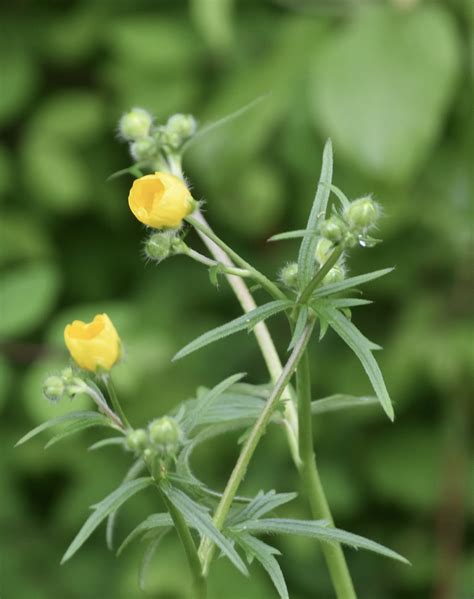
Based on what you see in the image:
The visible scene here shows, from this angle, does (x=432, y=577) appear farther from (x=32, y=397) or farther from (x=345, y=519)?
(x=32, y=397)

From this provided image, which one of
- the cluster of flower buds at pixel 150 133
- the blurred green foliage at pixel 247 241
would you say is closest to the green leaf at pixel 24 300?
the blurred green foliage at pixel 247 241

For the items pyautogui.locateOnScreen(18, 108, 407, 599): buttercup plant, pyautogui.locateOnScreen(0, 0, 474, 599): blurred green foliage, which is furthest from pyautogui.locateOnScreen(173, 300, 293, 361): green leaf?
pyautogui.locateOnScreen(0, 0, 474, 599): blurred green foliage

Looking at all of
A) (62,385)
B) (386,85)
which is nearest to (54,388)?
(62,385)

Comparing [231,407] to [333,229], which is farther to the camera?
[231,407]

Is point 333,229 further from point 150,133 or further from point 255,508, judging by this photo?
point 150,133

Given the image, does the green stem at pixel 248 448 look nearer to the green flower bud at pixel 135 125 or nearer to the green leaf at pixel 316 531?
the green leaf at pixel 316 531

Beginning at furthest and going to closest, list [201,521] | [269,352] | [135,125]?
[135,125] < [269,352] < [201,521]

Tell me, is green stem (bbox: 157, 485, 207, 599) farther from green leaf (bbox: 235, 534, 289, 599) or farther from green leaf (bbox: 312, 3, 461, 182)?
green leaf (bbox: 312, 3, 461, 182)
